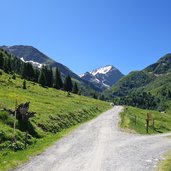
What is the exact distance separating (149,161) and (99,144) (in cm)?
958

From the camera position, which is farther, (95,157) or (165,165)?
(95,157)

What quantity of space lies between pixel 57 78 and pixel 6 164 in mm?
149614

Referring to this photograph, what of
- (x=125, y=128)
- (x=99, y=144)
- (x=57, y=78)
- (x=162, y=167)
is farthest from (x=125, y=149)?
(x=57, y=78)

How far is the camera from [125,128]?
60.2 meters

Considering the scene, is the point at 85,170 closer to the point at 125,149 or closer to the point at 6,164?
the point at 6,164

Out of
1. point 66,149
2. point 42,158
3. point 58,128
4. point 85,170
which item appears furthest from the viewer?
point 58,128

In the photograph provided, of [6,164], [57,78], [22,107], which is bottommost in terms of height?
[6,164]

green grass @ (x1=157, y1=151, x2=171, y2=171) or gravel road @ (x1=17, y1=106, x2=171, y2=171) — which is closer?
gravel road @ (x1=17, y1=106, x2=171, y2=171)

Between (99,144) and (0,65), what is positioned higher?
(0,65)

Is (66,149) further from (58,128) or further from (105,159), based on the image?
(58,128)

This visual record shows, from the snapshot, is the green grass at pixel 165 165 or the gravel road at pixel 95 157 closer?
the gravel road at pixel 95 157

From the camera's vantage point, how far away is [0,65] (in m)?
148

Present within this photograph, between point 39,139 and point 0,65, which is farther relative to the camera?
point 0,65

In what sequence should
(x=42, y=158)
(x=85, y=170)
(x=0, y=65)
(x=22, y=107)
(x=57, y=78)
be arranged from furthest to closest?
1. (x=57, y=78)
2. (x=0, y=65)
3. (x=22, y=107)
4. (x=42, y=158)
5. (x=85, y=170)
